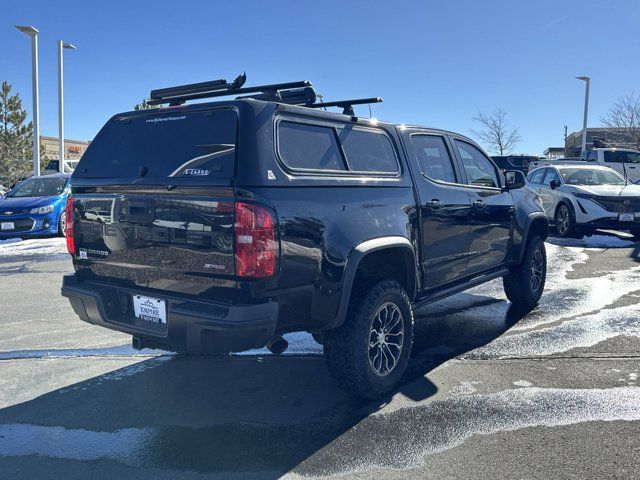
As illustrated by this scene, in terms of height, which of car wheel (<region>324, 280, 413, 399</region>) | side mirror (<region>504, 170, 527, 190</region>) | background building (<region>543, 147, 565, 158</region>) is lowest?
car wheel (<region>324, 280, 413, 399</region>)

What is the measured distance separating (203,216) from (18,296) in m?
5.05

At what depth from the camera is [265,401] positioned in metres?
3.83

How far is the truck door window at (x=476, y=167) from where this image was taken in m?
5.17

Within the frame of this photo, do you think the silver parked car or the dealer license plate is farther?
the silver parked car

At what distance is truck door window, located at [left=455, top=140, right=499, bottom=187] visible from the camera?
5.17 metres

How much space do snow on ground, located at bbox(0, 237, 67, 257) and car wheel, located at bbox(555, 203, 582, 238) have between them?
10.1m

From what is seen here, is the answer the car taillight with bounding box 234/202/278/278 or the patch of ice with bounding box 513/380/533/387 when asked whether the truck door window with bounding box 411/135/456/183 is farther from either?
the car taillight with bounding box 234/202/278/278

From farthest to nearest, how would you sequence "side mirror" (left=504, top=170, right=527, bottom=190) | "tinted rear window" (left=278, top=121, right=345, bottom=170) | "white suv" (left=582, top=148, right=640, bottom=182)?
"white suv" (left=582, top=148, right=640, bottom=182)
"side mirror" (left=504, top=170, right=527, bottom=190)
"tinted rear window" (left=278, top=121, right=345, bottom=170)

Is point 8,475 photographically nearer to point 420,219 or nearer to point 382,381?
point 382,381

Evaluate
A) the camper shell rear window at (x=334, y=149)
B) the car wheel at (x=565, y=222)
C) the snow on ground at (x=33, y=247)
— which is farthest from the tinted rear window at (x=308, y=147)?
the car wheel at (x=565, y=222)

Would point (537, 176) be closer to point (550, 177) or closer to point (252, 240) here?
point (550, 177)

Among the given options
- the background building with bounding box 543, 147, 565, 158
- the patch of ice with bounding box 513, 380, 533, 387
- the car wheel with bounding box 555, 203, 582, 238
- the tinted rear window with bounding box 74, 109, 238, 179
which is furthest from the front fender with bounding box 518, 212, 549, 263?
the background building with bounding box 543, 147, 565, 158

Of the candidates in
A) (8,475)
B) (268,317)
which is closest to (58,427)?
(8,475)

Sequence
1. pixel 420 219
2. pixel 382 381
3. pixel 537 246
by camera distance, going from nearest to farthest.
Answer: pixel 382 381
pixel 420 219
pixel 537 246
